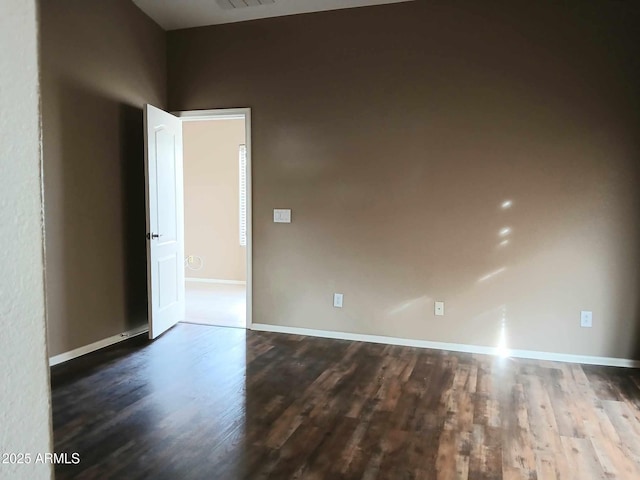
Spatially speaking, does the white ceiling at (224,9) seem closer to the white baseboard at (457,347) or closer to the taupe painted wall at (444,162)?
the taupe painted wall at (444,162)

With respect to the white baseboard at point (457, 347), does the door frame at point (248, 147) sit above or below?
above

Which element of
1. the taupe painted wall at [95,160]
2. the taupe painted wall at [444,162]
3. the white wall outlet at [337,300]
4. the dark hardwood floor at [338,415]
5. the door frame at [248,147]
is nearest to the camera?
the dark hardwood floor at [338,415]

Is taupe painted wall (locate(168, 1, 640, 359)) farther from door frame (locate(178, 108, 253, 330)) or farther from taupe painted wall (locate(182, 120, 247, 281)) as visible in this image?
taupe painted wall (locate(182, 120, 247, 281))

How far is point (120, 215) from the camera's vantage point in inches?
166

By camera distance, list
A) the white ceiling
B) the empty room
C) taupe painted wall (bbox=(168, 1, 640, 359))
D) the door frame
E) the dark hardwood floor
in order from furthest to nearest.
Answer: the door frame, the white ceiling, taupe painted wall (bbox=(168, 1, 640, 359)), the empty room, the dark hardwood floor

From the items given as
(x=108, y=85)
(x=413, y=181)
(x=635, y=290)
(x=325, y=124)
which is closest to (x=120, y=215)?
(x=108, y=85)

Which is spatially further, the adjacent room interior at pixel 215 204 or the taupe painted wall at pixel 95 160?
the adjacent room interior at pixel 215 204

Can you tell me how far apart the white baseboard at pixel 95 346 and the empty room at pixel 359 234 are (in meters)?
0.02

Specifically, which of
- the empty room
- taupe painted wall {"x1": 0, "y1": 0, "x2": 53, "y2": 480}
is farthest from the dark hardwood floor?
taupe painted wall {"x1": 0, "y1": 0, "x2": 53, "y2": 480}

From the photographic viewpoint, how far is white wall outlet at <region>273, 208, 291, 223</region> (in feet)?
14.6

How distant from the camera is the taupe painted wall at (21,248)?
0.48 metres

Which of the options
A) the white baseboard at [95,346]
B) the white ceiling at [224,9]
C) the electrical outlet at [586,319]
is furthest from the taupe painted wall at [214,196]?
the electrical outlet at [586,319]

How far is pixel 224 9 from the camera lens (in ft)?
13.3

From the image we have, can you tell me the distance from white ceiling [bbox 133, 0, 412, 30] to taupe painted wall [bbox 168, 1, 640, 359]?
0.10m
